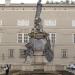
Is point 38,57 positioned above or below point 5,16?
below

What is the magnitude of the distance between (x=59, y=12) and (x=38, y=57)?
3237 cm

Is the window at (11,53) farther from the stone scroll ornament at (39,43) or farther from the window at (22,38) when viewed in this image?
the stone scroll ornament at (39,43)

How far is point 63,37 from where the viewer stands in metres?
57.8

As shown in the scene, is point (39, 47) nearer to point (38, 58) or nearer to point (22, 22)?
point (38, 58)

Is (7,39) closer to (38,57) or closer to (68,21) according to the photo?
(68,21)

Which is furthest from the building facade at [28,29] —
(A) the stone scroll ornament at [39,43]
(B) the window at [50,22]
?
(A) the stone scroll ornament at [39,43]

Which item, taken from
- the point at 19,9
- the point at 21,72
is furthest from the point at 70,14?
the point at 21,72

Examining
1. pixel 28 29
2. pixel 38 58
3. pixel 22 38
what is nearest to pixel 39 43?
pixel 38 58

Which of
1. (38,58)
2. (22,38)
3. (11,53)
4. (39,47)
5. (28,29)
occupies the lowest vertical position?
(11,53)

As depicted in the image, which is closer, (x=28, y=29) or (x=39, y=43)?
(x=39, y=43)

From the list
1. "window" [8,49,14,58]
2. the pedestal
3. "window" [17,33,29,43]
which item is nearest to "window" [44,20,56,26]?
"window" [17,33,29,43]

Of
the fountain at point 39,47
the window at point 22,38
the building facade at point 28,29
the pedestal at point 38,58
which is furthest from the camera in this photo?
the window at point 22,38

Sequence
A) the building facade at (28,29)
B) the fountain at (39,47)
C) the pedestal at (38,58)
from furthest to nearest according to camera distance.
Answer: the building facade at (28,29)
the fountain at (39,47)
the pedestal at (38,58)

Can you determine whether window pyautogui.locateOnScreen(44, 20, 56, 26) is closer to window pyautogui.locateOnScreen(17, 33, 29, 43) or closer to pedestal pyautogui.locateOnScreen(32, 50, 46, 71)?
window pyautogui.locateOnScreen(17, 33, 29, 43)
